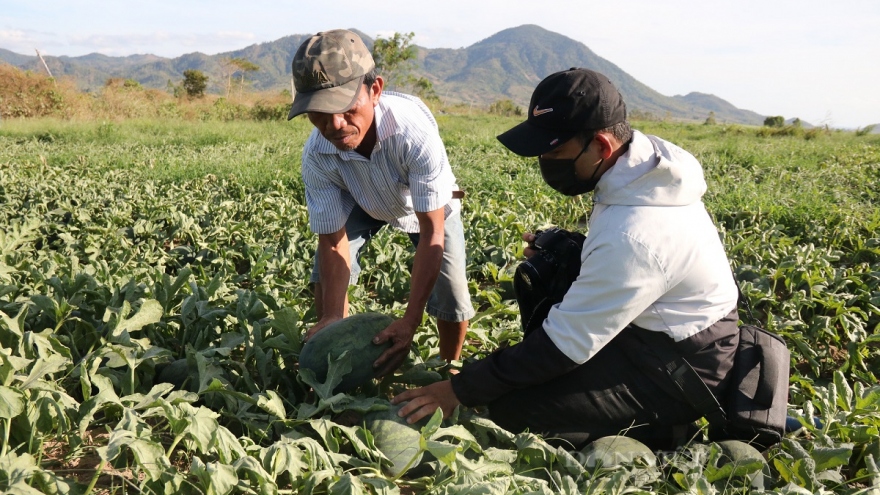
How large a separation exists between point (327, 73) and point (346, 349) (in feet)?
3.39

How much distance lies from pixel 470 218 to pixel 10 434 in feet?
13.5

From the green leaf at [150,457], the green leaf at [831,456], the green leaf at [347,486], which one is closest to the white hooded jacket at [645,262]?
the green leaf at [831,456]

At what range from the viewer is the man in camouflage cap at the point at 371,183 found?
99.3 inches

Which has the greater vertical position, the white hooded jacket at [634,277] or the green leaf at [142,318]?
the white hooded jacket at [634,277]

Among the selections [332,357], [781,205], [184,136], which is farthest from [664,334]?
[184,136]

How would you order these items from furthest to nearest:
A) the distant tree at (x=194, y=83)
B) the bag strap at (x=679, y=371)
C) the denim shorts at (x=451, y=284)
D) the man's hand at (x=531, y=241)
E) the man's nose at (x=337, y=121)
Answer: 1. the distant tree at (x=194, y=83)
2. the denim shorts at (x=451, y=284)
3. the man's hand at (x=531, y=241)
4. the man's nose at (x=337, y=121)
5. the bag strap at (x=679, y=371)

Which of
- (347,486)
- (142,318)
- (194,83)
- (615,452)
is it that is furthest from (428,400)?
(194,83)

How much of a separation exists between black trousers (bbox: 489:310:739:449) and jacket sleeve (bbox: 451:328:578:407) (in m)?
0.13

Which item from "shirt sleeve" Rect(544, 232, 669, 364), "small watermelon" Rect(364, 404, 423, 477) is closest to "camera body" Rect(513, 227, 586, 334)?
"shirt sleeve" Rect(544, 232, 669, 364)

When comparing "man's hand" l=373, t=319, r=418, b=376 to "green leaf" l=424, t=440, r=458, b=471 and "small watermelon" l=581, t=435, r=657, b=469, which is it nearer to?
"green leaf" l=424, t=440, r=458, b=471

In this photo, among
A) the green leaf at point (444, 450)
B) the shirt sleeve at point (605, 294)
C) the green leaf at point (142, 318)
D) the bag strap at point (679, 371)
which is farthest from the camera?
the green leaf at point (142, 318)

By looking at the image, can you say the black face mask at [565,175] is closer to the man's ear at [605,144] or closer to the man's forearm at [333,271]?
the man's ear at [605,144]

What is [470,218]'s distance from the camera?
19.1 feet

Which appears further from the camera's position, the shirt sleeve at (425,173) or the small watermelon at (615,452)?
the shirt sleeve at (425,173)
